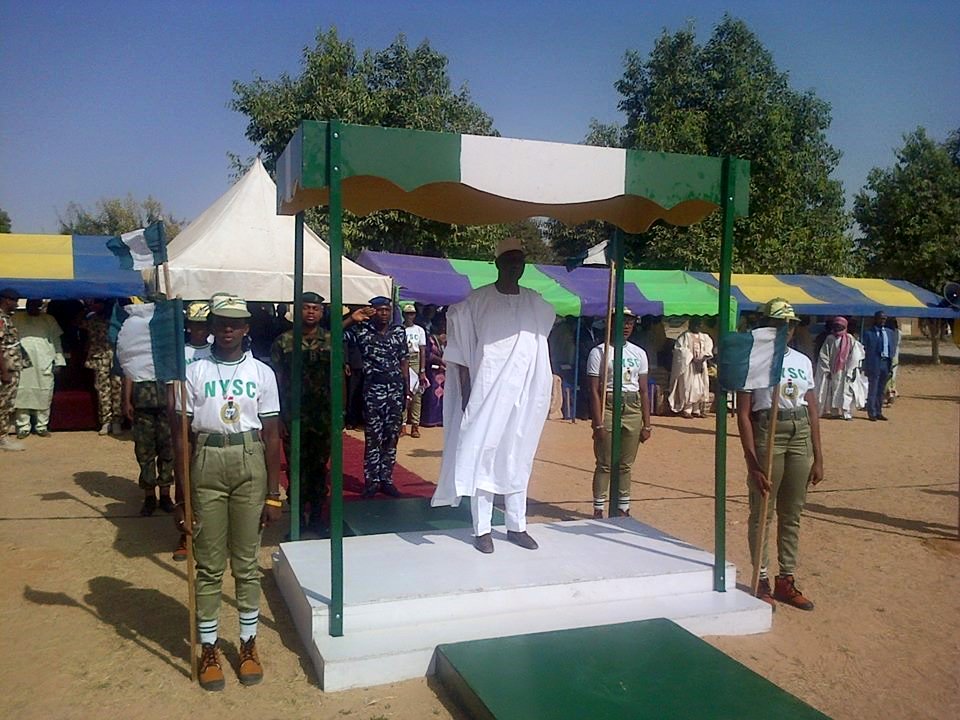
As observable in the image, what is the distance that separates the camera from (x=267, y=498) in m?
4.14

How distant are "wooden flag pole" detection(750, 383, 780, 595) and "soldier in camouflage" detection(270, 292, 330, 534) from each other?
337cm

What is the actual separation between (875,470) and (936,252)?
72.9ft

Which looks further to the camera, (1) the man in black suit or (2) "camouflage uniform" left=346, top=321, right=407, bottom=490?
(1) the man in black suit

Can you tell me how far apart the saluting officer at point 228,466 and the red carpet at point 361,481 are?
3191 mm

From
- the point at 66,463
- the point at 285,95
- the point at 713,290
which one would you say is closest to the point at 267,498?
the point at 66,463

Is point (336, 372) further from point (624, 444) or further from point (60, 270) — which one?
point (60, 270)

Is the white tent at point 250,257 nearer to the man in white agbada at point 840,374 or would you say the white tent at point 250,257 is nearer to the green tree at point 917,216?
the man in white agbada at point 840,374

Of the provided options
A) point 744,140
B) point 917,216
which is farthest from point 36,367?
point 917,216

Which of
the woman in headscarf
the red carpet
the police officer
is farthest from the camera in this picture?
the woman in headscarf

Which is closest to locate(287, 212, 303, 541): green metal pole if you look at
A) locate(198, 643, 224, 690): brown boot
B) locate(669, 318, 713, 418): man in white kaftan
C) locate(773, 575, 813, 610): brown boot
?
locate(198, 643, 224, 690): brown boot

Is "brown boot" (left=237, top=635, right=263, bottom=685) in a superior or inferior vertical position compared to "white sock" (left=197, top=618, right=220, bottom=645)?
inferior

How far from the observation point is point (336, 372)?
4242mm

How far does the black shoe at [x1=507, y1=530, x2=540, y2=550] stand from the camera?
5.25 metres

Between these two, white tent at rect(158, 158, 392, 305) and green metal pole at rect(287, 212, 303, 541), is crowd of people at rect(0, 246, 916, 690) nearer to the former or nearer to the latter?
green metal pole at rect(287, 212, 303, 541)
